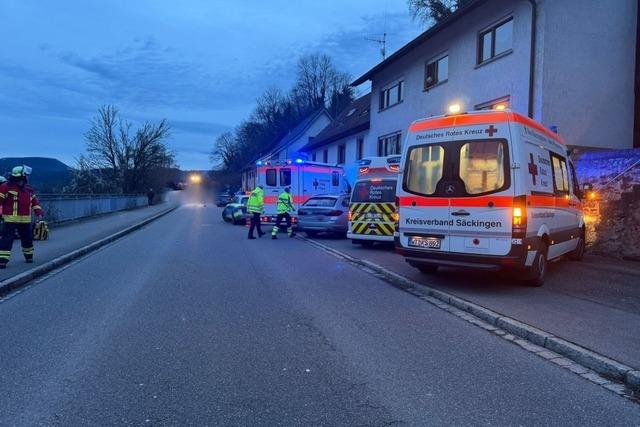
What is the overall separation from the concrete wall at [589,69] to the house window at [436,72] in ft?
16.5

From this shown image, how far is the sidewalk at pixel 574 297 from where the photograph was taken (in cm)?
532

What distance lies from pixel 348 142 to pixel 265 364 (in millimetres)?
27056

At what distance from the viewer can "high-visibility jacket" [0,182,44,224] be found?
960cm

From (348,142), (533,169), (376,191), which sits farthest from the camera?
(348,142)

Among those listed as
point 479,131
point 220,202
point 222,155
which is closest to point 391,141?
point 479,131

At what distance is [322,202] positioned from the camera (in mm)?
17172

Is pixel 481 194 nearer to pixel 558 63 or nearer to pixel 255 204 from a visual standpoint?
pixel 558 63

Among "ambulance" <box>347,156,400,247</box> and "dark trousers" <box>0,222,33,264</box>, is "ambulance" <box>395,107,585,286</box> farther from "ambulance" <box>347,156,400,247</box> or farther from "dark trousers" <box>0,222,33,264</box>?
"dark trousers" <box>0,222,33,264</box>

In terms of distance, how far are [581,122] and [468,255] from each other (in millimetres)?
9199

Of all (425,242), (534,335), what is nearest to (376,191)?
(425,242)

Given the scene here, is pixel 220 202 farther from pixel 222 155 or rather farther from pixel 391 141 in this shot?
pixel 222 155

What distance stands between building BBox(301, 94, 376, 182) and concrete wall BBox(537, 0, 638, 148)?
1123 cm

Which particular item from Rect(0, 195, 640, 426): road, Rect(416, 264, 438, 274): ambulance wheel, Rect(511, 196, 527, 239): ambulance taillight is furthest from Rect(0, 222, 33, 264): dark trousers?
Rect(511, 196, 527, 239): ambulance taillight

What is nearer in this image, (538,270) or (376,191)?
(538,270)
